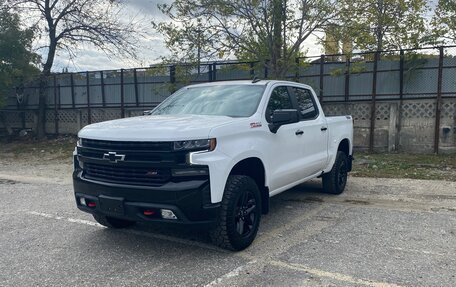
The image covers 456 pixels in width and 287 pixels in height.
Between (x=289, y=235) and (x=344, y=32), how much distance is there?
766cm

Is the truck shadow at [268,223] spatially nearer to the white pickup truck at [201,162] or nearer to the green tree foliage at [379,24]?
the white pickup truck at [201,162]

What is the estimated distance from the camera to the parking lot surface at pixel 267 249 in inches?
150

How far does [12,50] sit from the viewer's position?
1634 cm

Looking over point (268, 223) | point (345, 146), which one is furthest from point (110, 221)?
point (345, 146)

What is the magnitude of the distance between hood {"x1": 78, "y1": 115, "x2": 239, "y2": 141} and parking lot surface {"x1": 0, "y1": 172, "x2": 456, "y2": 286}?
123 cm

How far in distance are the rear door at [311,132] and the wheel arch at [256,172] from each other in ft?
3.58

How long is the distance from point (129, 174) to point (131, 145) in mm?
301

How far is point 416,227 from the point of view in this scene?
5312 mm

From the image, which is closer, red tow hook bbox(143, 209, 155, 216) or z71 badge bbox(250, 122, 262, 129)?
red tow hook bbox(143, 209, 155, 216)

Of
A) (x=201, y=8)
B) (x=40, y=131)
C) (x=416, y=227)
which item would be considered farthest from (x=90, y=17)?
(x=416, y=227)

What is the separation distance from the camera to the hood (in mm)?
3955

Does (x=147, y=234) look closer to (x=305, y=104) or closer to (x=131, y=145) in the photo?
(x=131, y=145)

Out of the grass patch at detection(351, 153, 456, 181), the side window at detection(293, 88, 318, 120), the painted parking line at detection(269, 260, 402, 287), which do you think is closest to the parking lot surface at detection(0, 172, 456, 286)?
the painted parking line at detection(269, 260, 402, 287)

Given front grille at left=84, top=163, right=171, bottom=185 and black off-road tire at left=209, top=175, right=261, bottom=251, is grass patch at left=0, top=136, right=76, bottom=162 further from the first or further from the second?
black off-road tire at left=209, top=175, right=261, bottom=251
